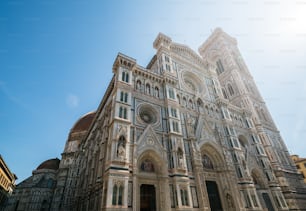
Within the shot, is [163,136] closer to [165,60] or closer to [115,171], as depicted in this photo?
[115,171]

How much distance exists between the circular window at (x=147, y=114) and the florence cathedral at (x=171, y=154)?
0.33 ft

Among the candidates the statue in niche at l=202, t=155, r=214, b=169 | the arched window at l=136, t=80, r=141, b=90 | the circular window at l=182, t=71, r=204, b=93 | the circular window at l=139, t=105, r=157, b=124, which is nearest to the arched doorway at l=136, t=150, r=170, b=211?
the circular window at l=139, t=105, r=157, b=124

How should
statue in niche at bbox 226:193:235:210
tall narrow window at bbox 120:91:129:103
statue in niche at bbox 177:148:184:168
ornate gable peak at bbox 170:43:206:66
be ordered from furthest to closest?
1. ornate gable peak at bbox 170:43:206:66
2. statue in niche at bbox 226:193:235:210
3. tall narrow window at bbox 120:91:129:103
4. statue in niche at bbox 177:148:184:168

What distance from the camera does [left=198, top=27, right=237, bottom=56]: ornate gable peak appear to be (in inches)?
1668

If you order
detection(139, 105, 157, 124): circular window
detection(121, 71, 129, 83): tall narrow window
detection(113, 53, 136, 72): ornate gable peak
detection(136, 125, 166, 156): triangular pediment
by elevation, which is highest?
detection(113, 53, 136, 72): ornate gable peak

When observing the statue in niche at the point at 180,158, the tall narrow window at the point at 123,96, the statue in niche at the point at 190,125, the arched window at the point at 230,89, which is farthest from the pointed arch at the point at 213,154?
the arched window at the point at 230,89

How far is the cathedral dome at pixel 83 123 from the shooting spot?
36.3 m

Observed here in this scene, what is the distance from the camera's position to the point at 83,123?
3781 cm

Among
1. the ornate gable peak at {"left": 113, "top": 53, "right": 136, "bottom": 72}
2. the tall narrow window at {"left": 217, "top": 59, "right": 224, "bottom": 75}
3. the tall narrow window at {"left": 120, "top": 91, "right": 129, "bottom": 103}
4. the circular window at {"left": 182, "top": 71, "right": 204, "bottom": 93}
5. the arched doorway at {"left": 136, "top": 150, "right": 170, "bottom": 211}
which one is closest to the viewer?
the arched doorway at {"left": 136, "top": 150, "right": 170, "bottom": 211}

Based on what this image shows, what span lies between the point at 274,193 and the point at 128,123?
63.9 ft

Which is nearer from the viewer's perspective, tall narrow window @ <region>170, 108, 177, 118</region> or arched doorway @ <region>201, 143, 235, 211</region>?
arched doorway @ <region>201, 143, 235, 211</region>

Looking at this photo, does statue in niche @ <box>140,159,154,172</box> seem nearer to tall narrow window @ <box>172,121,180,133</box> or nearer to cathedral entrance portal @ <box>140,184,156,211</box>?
cathedral entrance portal @ <box>140,184,156,211</box>

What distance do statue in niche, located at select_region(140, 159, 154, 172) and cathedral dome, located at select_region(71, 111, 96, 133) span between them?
2700 cm

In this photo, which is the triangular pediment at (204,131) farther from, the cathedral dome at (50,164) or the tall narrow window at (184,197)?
the cathedral dome at (50,164)
